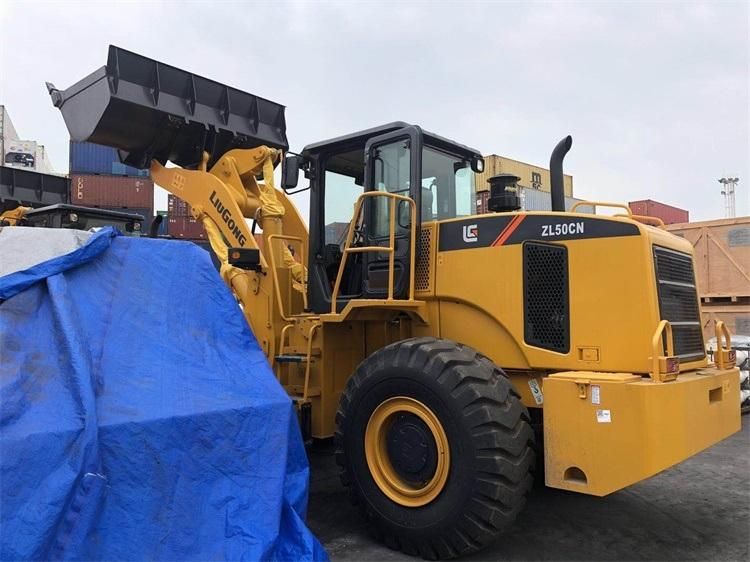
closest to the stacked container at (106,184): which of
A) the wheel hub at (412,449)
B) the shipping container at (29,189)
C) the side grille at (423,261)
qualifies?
the shipping container at (29,189)

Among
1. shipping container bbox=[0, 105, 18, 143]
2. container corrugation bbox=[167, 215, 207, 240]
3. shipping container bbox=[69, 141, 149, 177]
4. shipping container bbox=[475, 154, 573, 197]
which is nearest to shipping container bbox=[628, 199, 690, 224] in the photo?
shipping container bbox=[475, 154, 573, 197]

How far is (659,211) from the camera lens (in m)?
23.4

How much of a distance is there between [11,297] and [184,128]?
3325mm

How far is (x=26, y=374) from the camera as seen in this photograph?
3162mm

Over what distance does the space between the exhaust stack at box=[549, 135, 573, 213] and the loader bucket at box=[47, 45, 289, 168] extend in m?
3.56

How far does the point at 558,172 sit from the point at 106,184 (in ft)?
69.3

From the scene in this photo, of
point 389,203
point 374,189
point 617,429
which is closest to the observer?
point 617,429

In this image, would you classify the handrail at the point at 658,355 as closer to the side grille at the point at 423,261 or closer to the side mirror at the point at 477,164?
the side grille at the point at 423,261

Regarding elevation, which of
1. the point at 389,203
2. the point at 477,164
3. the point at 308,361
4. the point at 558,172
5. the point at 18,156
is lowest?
the point at 308,361

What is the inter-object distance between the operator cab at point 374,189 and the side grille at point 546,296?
0.96 meters

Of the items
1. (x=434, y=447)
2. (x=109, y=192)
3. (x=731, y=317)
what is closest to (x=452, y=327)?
(x=434, y=447)

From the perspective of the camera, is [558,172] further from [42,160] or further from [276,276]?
[42,160]

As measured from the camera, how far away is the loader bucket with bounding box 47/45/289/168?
574cm

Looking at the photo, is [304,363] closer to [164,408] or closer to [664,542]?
[164,408]
